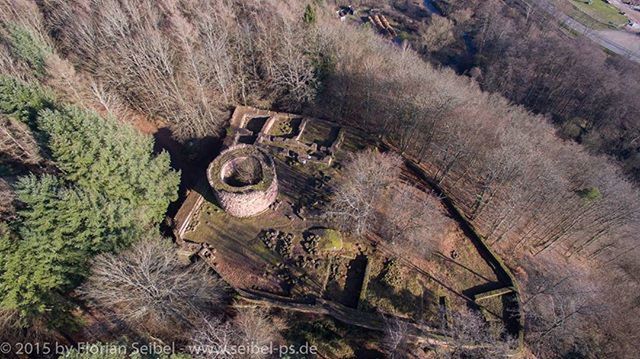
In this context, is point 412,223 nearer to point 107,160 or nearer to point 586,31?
point 107,160

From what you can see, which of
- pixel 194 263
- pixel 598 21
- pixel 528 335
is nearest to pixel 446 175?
pixel 528 335

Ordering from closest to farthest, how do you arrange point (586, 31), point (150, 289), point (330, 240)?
point (150, 289) → point (330, 240) → point (586, 31)

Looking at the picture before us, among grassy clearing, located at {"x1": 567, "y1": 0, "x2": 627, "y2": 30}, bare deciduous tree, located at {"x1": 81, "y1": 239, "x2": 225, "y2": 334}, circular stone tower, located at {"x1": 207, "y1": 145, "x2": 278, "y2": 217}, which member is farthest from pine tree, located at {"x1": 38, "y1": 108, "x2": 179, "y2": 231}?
grassy clearing, located at {"x1": 567, "y1": 0, "x2": 627, "y2": 30}

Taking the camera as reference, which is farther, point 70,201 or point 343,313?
point 343,313

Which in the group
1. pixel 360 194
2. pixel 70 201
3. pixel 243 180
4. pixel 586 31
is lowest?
pixel 243 180

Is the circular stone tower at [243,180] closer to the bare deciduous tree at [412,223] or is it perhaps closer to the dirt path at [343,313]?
the dirt path at [343,313]

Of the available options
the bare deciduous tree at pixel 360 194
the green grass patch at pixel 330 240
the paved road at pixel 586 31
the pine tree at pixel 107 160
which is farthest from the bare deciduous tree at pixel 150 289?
the paved road at pixel 586 31

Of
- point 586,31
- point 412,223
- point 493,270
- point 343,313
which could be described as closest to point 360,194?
point 412,223
